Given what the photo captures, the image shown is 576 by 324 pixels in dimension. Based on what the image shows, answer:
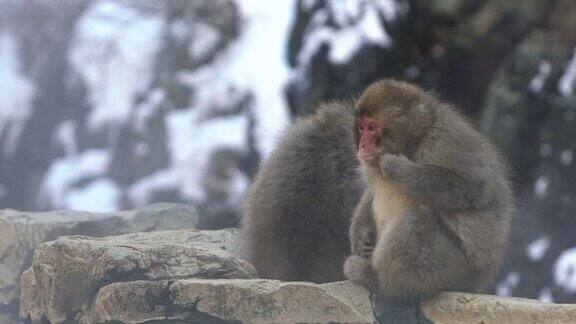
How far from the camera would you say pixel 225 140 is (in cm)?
747

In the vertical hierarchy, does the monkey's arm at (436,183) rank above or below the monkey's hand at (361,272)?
above

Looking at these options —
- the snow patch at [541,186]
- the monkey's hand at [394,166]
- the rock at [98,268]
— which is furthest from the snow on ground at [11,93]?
the snow patch at [541,186]

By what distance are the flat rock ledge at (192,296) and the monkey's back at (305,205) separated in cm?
47

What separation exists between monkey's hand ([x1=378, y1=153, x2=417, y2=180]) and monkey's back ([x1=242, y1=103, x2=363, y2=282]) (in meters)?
0.91

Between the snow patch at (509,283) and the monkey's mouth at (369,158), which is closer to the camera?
the monkey's mouth at (369,158)

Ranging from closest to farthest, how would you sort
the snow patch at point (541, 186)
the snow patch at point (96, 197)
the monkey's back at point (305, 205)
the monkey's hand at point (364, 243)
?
the monkey's hand at point (364, 243) < the monkey's back at point (305, 205) < the snow patch at point (96, 197) < the snow patch at point (541, 186)

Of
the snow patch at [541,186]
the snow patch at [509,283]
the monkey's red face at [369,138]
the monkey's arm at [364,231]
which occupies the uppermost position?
the snow patch at [541,186]

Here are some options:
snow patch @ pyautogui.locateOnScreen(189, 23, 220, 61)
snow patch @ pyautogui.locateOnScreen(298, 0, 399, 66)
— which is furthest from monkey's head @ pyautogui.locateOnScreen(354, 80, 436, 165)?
snow patch @ pyautogui.locateOnScreen(189, 23, 220, 61)

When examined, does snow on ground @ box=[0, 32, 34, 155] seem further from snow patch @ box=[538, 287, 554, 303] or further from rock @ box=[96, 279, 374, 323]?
snow patch @ box=[538, 287, 554, 303]

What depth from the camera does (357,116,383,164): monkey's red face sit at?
4141mm

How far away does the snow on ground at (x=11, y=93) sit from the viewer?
20.9 feet

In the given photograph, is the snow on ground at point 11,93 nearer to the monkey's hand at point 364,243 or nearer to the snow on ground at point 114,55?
the snow on ground at point 114,55

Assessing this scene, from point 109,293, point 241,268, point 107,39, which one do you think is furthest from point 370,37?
point 109,293

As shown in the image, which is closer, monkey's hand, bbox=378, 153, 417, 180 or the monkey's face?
monkey's hand, bbox=378, 153, 417, 180
